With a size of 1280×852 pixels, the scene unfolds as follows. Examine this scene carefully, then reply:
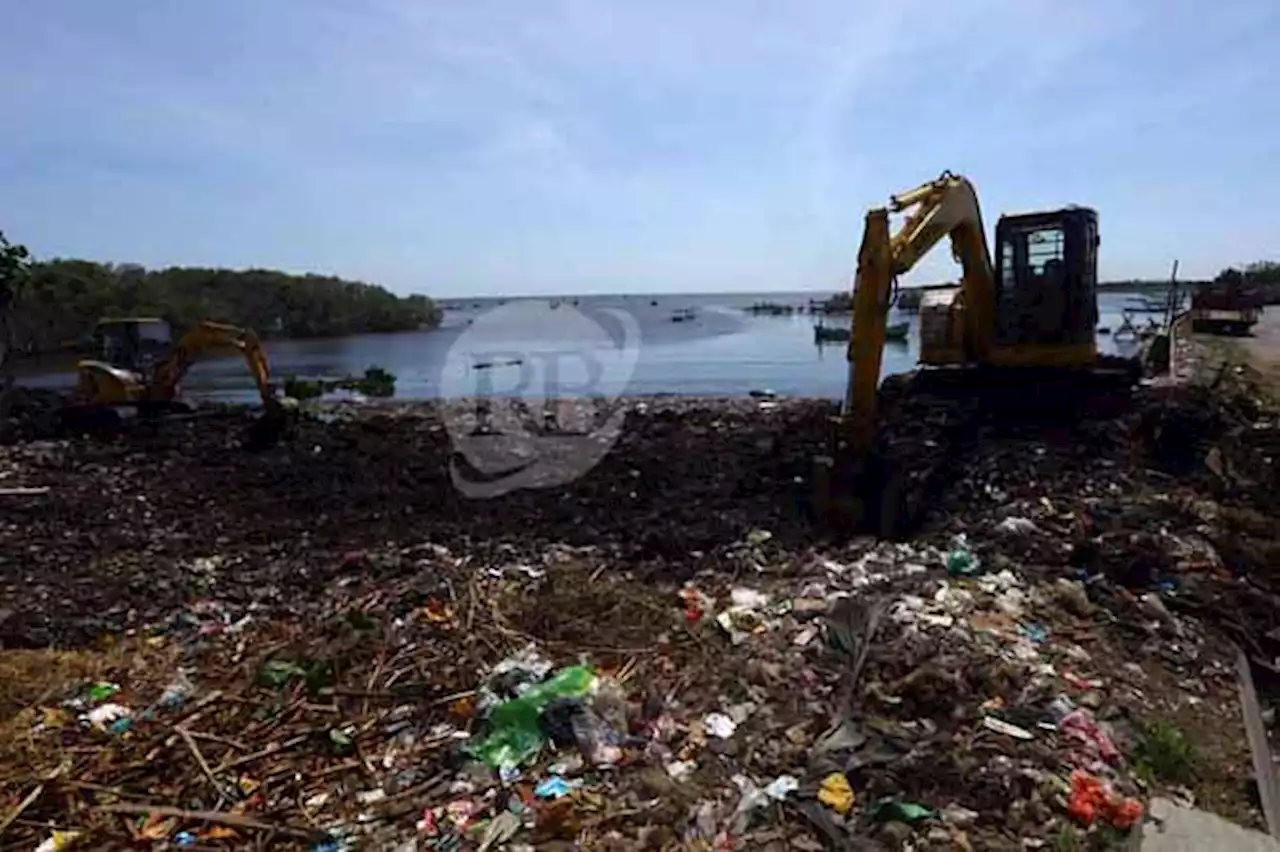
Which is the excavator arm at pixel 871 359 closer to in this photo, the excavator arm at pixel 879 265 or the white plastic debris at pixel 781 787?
the excavator arm at pixel 879 265

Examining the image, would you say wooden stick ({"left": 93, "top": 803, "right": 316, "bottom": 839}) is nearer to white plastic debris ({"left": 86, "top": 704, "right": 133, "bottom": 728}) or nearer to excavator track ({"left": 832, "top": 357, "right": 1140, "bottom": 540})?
white plastic debris ({"left": 86, "top": 704, "right": 133, "bottom": 728})

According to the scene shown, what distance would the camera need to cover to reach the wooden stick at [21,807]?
11.6 feet

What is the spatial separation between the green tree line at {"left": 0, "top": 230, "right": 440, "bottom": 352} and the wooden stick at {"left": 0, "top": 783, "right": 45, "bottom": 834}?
1968cm

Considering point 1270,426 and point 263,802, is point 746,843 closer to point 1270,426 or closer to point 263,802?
point 263,802

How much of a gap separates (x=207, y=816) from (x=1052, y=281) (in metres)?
9.02

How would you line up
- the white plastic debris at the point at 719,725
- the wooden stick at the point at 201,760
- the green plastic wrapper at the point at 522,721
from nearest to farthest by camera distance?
the wooden stick at the point at 201,760
the green plastic wrapper at the point at 522,721
the white plastic debris at the point at 719,725

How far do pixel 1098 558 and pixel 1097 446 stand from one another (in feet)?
9.06

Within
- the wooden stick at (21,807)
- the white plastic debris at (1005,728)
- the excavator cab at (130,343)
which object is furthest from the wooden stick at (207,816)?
the excavator cab at (130,343)

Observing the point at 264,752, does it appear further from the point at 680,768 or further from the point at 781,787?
the point at 781,787

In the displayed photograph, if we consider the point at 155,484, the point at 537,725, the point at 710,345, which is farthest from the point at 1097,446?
the point at 710,345

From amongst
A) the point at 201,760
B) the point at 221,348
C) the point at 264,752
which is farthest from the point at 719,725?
the point at 221,348

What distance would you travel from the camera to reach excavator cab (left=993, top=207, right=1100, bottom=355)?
9.51 meters

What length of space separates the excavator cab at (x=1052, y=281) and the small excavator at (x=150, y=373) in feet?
31.4

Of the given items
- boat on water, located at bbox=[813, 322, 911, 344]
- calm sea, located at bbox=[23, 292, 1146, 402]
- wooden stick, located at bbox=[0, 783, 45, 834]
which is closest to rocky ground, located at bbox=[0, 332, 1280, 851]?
wooden stick, located at bbox=[0, 783, 45, 834]
